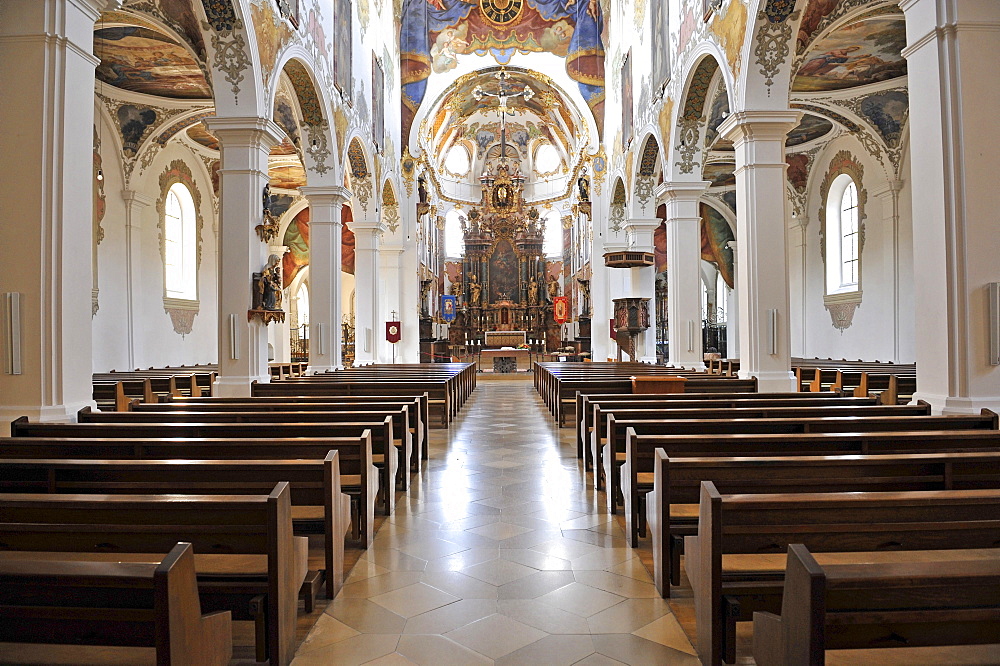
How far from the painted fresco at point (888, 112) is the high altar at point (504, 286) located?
60.4 feet

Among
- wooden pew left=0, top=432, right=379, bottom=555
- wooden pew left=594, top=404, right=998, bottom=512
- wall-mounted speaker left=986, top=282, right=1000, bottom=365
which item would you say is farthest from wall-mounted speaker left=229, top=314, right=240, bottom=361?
wall-mounted speaker left=986, top=282, right=1000, bottom=365

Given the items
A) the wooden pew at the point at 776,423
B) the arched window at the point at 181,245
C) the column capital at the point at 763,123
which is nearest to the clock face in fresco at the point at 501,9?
the arched window at the point at 181,245

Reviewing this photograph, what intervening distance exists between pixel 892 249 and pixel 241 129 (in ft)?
44.0

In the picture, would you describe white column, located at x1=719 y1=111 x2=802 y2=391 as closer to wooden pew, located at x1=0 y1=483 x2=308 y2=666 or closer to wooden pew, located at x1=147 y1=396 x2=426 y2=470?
wooden pew, located at x1=147 y1=396 x2=426 y2=470

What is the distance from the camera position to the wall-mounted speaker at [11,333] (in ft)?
15.3

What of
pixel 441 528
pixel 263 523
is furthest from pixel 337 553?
pixel 441 528

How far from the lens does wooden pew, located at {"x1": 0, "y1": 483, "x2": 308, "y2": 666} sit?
2367mm

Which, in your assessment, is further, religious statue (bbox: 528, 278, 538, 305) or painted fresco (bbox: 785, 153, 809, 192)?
religious statue (bbox: 528, 278, 538, 305)

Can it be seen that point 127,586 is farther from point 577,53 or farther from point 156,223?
point 577,53

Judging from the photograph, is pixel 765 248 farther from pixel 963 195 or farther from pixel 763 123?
pixel 963 195

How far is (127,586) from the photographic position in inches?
61.1

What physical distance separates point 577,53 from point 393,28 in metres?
6.14

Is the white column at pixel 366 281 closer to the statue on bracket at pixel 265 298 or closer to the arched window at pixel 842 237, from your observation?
the statue on bracket at pixel 265 298

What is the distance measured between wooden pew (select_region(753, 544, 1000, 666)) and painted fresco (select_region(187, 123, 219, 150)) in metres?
16.7
